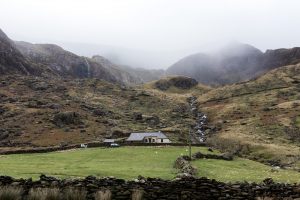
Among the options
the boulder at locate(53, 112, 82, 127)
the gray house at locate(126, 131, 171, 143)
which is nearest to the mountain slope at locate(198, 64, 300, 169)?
the gray house at locate(126, 131, 171, 143)

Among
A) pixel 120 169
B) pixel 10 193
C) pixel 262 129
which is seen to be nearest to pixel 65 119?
pixel 262 129

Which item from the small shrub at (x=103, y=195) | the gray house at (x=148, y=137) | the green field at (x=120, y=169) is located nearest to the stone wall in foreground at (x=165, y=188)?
the small shrub at (x=103, y=195)

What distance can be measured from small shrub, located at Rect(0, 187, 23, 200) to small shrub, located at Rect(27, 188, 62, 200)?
553 mm

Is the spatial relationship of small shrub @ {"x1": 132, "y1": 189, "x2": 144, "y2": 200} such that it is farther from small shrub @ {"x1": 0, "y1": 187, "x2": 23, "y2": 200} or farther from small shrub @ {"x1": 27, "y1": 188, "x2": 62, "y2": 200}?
small shrub @ {"x1": 0, "y1": 187, "x2": 23, "y2": 200}

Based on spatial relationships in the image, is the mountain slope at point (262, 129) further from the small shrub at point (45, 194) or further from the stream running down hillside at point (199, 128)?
the small shrub at point (45, 194)

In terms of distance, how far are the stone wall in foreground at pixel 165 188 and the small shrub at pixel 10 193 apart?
110 cm

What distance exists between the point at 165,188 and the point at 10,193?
8.52 m

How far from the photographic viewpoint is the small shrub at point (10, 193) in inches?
979

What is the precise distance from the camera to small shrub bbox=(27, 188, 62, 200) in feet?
82.6

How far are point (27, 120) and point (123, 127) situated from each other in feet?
96.3

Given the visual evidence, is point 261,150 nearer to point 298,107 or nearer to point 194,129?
point 194,129

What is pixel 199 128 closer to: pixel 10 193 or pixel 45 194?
pixel 45 194

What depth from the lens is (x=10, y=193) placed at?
25172mm

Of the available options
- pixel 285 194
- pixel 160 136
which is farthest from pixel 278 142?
pixel 285 194
